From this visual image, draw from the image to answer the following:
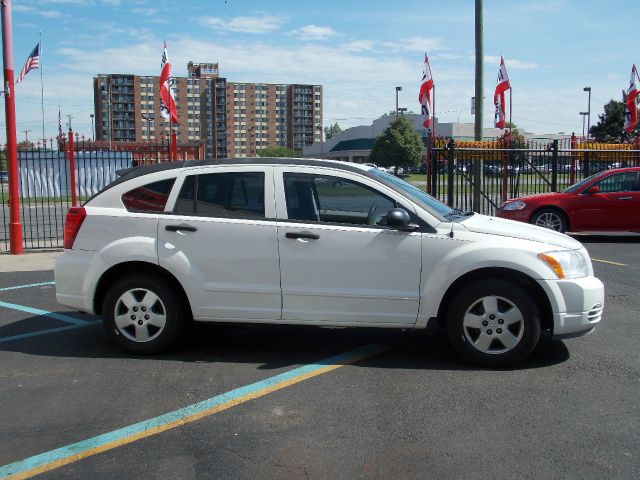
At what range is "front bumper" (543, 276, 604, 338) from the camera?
5.22 meters

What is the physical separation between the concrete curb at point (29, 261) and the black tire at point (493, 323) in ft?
25.6

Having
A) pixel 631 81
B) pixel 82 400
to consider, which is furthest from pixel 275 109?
pixel 82 400

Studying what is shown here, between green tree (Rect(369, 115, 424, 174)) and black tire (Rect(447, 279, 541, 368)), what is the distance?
191 feet

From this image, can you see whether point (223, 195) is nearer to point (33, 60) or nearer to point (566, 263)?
point (566, 263)

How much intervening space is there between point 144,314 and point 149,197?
1013mm

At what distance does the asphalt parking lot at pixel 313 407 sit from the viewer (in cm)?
373

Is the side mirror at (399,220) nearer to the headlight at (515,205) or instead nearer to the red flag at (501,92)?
the headlight at (515,205)

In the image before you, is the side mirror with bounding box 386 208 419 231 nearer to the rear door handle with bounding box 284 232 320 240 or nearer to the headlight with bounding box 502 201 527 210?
the rear door handle with bounding box 284 232 320 240

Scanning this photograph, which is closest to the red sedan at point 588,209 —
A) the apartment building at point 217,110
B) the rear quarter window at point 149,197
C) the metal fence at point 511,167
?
the metal fence at point 511,167

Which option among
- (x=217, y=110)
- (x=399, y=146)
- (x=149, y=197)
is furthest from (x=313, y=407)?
(x=217, y=110)

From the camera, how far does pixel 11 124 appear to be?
12016 millimetres

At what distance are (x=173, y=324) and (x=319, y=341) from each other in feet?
4.64

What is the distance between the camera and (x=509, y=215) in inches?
537

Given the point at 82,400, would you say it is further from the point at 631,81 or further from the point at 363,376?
the point at 631,81
